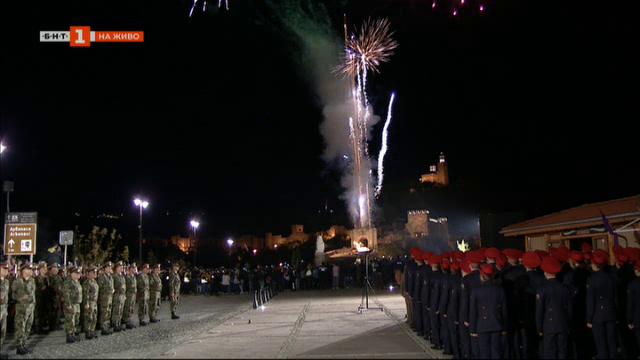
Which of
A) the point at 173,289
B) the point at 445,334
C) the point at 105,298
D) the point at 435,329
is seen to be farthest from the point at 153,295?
the point at 445,334

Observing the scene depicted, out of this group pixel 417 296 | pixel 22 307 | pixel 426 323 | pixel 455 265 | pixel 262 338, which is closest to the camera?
pixel 455 265

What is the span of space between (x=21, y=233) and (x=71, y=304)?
4761 millimetres

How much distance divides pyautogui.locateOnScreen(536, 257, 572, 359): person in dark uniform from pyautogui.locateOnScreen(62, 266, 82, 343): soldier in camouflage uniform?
1070cm

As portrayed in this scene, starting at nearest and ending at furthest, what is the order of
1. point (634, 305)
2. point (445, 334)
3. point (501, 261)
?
point (634, 305), point (501, 261), point (445, 334)

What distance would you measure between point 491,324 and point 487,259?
233 cm

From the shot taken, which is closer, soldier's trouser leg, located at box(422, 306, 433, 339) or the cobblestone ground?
the cobblestone ground

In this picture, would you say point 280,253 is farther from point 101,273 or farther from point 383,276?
point 101,273

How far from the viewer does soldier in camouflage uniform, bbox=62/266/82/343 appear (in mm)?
14055

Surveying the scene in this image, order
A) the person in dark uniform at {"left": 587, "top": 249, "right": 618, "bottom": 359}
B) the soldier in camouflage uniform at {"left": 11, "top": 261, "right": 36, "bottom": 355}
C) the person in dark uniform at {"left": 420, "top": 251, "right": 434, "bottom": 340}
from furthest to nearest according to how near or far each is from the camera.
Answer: the soldier in camouflage uniform at {"left": 11, "top": 261, "right": 36, "bottom": 355}
the person in dark uniform at {"left": 420, "top": 251, "right": 434, "bottom": 340}
the person in dark uniform at {"left": 587, "top": 249, "right": 618, "bottom": 359}

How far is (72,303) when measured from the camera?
1412 cm

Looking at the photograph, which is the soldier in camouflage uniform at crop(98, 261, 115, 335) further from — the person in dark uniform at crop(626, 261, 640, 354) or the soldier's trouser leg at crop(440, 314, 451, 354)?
the person in dark uniform at crop(626, 261, 640, 354)

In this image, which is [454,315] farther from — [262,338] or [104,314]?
[104,314]

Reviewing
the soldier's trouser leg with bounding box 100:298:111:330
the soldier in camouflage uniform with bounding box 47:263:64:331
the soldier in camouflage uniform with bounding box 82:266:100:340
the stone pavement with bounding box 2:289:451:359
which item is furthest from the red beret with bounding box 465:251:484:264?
the soldier in camouflage uniform with bounding box 47:263:64:331

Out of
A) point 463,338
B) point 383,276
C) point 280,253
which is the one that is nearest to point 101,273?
point 463,338
